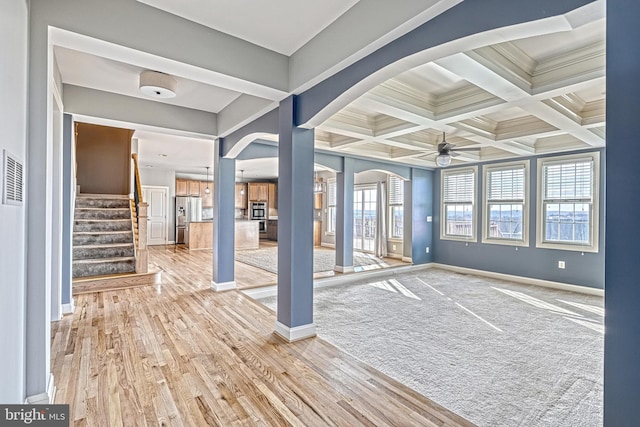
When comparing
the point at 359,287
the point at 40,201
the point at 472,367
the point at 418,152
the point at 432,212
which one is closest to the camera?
the point at 40,201

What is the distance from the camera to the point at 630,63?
1.19 meters

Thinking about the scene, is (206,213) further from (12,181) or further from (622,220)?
(622,220)

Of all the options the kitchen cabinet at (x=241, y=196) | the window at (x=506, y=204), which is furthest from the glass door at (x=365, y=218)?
the kitchen cabinet at (x=241, y=196)

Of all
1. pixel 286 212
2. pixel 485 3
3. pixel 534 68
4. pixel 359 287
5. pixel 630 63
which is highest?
pixel 534 68

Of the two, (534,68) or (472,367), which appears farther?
(534,68)

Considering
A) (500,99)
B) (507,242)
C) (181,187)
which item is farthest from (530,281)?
(181,187)

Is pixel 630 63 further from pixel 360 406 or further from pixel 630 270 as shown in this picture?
pixel 360 406

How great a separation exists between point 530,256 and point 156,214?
36.3 feet

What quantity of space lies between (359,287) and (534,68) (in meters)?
4.16

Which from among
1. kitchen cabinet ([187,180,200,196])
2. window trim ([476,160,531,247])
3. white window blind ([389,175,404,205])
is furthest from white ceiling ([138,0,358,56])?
kitchen cabinet ([187,180,200,196])

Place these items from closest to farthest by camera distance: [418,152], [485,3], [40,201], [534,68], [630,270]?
[630,270] → [485,3] → [40,201] → [534,68] → [418,152]

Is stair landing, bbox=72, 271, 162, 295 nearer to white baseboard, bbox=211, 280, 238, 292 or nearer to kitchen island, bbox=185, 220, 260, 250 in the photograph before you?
white baseboard, bbox=211, 280, 238, 292

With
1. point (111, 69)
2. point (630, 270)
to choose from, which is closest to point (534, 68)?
point (630, 270)

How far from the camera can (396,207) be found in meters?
8.80
